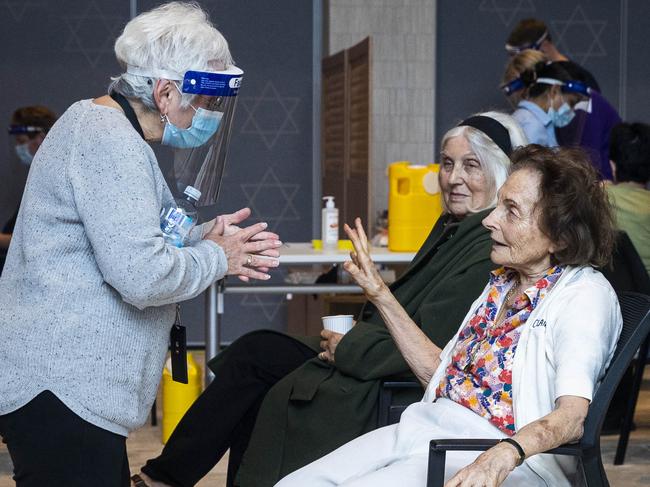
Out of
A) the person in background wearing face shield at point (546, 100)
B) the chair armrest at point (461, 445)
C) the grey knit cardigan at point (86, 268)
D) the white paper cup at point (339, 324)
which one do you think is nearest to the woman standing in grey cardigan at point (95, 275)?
the grey knit cardigan at point (86, 268)

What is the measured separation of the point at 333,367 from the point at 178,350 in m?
0.66

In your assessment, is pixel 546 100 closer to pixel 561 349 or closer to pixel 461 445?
pixel 561 349

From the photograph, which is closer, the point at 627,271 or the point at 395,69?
the point at 627,271

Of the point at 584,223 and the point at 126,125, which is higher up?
the point at 126,125

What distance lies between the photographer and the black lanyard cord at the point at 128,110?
74.1 inches

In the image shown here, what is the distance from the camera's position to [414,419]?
2084 millimetres

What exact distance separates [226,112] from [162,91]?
0.72ft

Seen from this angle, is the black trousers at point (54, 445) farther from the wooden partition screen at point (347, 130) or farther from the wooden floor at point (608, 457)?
the wooden partition screen at point (347, 130)

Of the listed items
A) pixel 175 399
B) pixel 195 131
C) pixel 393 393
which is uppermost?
pixel 195 131

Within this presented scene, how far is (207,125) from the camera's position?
201cm

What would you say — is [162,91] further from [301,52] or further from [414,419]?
[301,52]

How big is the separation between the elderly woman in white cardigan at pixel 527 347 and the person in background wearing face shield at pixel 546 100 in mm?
2263

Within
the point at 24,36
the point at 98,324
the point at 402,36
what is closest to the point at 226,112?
the point at 98,324

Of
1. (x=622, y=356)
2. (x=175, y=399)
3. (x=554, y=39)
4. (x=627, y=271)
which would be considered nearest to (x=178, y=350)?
(x=622, y=356)
